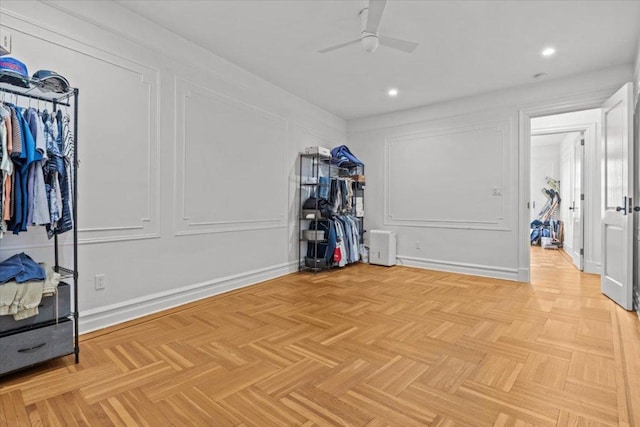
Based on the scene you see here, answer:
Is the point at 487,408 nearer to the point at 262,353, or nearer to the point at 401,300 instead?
the point at 262,353

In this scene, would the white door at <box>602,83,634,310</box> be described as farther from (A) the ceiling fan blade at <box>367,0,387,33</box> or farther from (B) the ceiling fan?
(A) the ceiling fan blade at <box>367,0,387,33</box>

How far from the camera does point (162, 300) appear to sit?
3.18 m

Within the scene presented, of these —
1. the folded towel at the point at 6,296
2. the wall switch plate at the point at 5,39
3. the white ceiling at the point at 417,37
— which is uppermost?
the white ceiling at the point at 417,37

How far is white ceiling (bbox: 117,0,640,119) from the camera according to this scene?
2.82 metres

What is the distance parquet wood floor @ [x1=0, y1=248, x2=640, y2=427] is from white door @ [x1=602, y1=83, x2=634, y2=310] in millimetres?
309

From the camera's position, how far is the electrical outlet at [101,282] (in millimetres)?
2719

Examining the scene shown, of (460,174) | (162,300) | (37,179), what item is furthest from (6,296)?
(460,174)

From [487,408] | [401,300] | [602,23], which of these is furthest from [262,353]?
[602,23]

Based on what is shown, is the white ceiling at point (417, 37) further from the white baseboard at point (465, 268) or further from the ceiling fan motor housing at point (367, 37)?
the white baseboard at point (465, 268)

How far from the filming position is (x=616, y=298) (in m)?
3.47

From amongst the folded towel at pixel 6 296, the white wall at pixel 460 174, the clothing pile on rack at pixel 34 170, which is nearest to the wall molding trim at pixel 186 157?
the clothing pile on rack at pixel 34 170

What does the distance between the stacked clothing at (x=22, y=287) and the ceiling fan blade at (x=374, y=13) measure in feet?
9.09

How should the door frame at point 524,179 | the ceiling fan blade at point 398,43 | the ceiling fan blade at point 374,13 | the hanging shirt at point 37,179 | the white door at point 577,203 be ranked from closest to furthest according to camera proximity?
the hanging shirt at point 37,179 → the ceiling fan blade at point 374,13 → the ceiling fan blade at point 398,43 → the door frame at point 524,179 → the white door at point 577,203

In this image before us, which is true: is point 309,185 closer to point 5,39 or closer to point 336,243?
point 336,243
